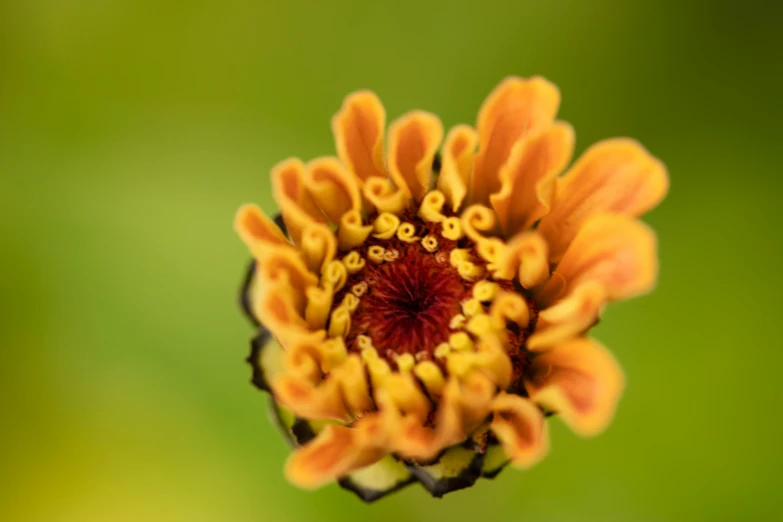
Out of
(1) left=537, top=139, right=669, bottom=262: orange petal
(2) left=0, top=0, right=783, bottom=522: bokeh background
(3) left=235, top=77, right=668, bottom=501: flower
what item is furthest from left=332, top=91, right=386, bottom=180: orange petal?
(2) left=0, top=0, right=783, bottom=522: bokeh background

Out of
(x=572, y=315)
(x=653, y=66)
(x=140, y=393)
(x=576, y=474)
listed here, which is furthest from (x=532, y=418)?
(x=653, y=66)

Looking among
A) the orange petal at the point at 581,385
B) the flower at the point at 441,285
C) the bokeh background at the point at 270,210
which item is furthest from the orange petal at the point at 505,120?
the bokeh background at the point at 270,210

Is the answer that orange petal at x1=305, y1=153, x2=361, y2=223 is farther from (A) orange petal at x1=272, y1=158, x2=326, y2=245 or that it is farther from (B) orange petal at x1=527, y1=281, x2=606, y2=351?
(B) orange petal at x1=527, y1=281, x2=606, y2=351

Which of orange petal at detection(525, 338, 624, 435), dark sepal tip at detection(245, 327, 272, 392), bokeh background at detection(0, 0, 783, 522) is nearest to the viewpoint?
orange petal at detection(525, 338, 624, 435)

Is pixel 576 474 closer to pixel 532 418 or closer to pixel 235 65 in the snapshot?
pixel 532 418

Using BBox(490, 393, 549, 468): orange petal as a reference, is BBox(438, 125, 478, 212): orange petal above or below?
above

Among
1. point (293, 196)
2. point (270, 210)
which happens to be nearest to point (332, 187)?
point (293, 196)
